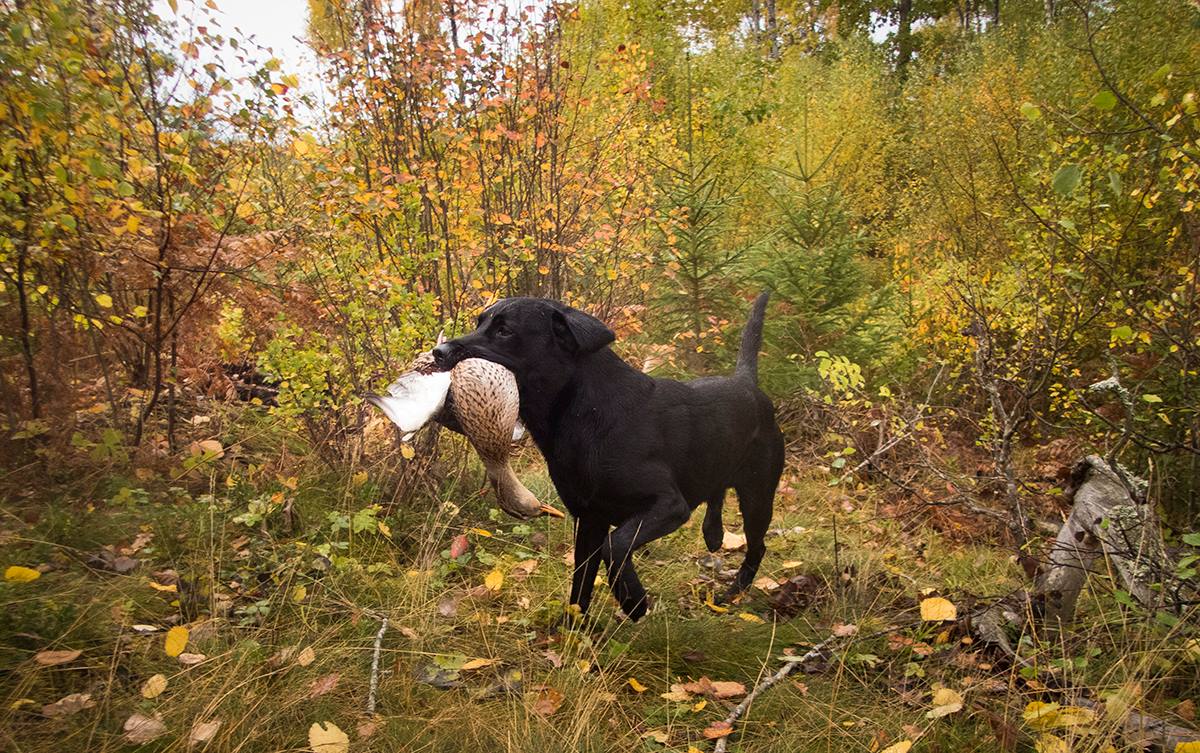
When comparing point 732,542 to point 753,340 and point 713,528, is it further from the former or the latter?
point 753,340

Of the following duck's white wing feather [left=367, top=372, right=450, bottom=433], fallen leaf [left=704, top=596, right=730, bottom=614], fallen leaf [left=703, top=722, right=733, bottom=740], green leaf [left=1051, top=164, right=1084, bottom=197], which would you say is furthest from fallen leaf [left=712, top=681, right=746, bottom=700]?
green leaf [left=1051, top=164, right=1084, bottom=197]

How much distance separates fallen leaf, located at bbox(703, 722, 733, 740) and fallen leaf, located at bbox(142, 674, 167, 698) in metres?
1.74

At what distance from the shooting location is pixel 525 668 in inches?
114

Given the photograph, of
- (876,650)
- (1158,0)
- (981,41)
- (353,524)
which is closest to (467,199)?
(353,524)

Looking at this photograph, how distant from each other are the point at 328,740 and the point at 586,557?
1.29 meters

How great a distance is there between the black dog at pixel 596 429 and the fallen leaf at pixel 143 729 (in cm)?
142

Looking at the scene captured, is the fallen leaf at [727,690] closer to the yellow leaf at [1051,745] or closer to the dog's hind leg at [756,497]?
the yellow leaf at [1051,745]

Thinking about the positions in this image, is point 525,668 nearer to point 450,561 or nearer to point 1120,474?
point 450,561

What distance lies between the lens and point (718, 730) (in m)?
2.48

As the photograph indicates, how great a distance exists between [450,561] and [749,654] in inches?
61.1

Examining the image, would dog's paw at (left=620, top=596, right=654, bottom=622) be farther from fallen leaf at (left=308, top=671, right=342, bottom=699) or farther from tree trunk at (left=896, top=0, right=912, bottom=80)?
tree trunk at (left=896, top=0, right=912, bottom=80)

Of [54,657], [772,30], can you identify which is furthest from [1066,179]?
[772,30]

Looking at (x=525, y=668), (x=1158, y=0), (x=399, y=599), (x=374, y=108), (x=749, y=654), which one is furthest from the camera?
(x=1158, y=0)

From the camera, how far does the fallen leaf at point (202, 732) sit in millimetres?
2191
